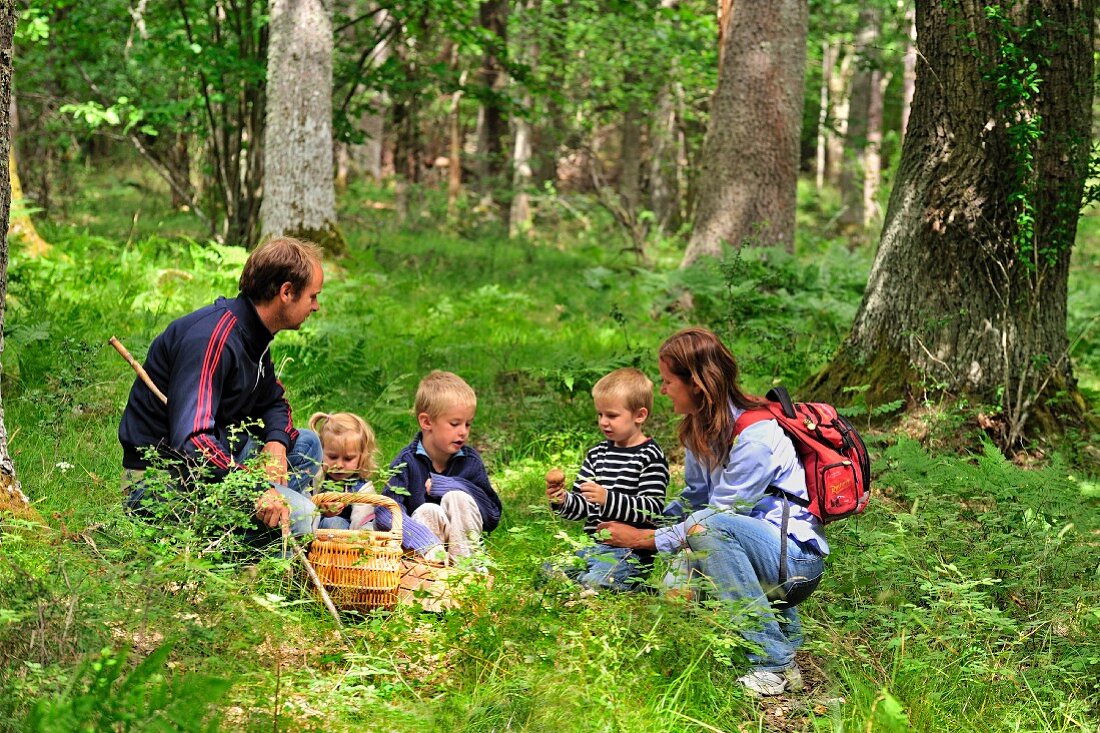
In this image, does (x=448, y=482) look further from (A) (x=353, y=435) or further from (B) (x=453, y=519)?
(A) (x=353, y=435)

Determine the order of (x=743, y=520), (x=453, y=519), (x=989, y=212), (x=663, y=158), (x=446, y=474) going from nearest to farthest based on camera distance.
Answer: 1. (x=743, y=520)
2. (x=453, y=519)
3. (x=446, y=474)
4. (x=989, y=212)
5. (x=663, y=158)

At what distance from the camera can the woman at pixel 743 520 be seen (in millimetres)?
3848

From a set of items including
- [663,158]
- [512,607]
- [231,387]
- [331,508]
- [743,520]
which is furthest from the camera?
[663,158]

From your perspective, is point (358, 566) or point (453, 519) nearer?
point (358, 566)

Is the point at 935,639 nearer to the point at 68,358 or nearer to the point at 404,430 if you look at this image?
the point at 404,430

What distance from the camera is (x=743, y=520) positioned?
3.91m

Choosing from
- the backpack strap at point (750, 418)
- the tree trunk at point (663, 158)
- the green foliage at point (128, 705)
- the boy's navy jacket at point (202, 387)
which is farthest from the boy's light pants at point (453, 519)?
the tree trunk at point (663, 158)

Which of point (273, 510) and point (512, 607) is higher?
point (273, 510)

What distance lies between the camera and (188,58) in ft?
34.3

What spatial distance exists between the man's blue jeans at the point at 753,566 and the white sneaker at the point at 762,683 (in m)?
0.04

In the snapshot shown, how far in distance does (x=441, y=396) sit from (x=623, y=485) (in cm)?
90

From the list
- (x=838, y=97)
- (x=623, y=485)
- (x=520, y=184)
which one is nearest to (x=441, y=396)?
(x=623, y=485)

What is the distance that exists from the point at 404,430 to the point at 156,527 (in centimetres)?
319

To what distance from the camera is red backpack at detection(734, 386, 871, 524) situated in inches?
156
